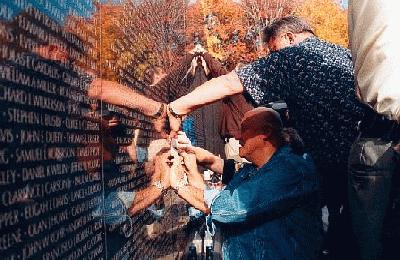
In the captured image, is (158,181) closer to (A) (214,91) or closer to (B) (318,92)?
(A) (214,91)

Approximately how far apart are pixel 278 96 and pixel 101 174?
4.05 feet

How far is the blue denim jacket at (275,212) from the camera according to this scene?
261 cm

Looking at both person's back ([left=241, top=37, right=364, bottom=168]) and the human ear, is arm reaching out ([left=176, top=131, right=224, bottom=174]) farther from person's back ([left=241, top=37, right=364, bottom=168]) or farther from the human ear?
the human ear

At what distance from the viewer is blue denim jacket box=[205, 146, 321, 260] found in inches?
103

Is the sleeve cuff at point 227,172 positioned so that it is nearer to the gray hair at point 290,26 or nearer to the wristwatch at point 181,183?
the wristwatch at point 181,183

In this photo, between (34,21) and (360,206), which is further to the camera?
(360,206)

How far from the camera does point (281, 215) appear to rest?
2660 millimetres

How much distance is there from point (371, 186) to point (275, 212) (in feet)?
2.86

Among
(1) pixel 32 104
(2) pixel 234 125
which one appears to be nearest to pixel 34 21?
(1) pixel 32 104

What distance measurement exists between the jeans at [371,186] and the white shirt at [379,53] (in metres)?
0.25

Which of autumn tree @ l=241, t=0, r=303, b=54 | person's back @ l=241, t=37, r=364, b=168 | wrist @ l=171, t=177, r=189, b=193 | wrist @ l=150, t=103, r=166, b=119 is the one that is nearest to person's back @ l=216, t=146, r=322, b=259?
person's back @ l=241, t=37, r=364, b=168

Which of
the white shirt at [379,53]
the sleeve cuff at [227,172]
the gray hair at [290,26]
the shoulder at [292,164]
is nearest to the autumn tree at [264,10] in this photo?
the sleeve cuff at [227,172]

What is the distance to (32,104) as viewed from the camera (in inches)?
51.1

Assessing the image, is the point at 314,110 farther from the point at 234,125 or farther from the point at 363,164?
the point at 234,125
